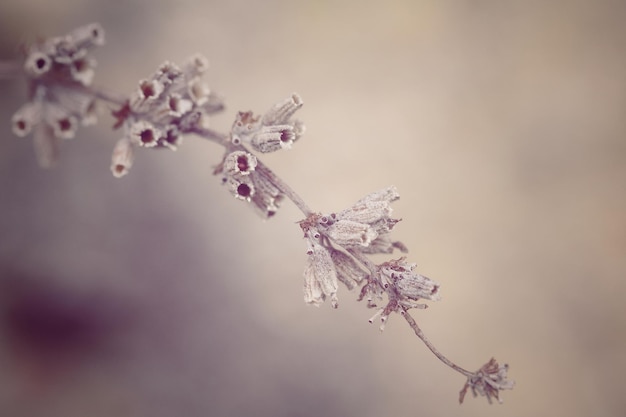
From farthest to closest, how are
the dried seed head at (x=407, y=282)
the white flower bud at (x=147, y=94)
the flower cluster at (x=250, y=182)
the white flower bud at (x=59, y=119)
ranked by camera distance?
the white flower bud at (x=59, y=119) < the white flower bud at (x=147, y=94) < the flower cluster at (x=250, y=182) < the dried seed head at (x=407, y=282)

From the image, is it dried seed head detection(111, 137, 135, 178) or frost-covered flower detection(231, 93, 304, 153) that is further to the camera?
dried seed head detection(111, 137, 135, 178)

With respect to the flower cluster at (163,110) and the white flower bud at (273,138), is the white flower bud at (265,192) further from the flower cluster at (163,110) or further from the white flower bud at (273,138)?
the flower cluster at (163,110)

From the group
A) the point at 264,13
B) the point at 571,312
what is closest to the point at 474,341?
the point at 571,312

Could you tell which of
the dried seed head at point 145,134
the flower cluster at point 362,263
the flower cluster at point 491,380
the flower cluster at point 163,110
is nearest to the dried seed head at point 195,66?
the flower cluster at point 163,110

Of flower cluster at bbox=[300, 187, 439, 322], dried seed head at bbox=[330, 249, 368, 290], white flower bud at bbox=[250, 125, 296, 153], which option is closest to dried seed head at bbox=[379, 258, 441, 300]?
flower cluster at bbox=[300, 187, 439, 322]

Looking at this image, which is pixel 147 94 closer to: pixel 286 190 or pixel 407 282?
pixel 286 190

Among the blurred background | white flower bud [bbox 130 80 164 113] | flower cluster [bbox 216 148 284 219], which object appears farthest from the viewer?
the blurred background

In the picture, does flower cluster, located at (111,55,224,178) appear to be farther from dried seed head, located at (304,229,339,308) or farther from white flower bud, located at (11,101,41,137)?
dried seed head, located at (304,229,339,308)

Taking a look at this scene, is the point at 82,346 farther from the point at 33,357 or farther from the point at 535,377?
the point at 535,377
